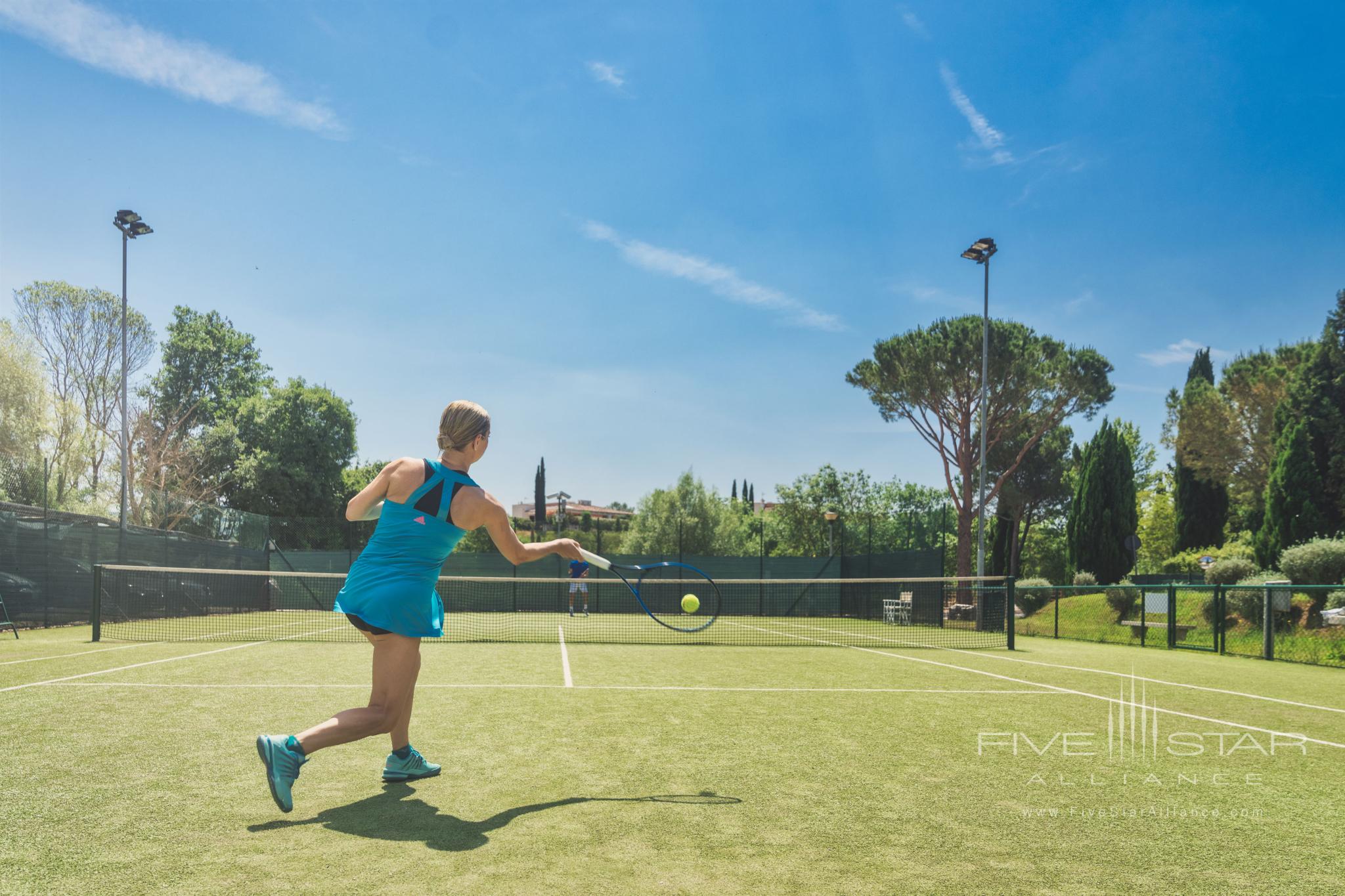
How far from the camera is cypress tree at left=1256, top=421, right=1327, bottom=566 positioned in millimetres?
23438

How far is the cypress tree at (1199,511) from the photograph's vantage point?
39188mm

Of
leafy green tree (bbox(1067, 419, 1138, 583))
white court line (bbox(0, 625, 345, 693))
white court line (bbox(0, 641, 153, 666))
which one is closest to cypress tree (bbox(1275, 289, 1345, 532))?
leafy green tree (bbox(1067, 419, 1138, 583))

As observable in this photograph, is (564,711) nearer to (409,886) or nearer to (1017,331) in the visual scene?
(409,886)

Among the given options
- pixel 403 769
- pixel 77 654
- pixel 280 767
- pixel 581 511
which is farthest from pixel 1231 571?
pixel 581 511

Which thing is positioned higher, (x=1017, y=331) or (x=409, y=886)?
(x=1017, y=331)

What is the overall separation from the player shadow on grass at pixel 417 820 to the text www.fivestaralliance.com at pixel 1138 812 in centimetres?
143

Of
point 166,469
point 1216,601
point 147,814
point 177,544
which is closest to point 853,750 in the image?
point 147,814

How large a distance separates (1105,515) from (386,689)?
131ft

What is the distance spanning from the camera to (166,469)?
38.0 meters

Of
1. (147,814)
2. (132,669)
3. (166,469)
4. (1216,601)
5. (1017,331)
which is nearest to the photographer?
(147,814)

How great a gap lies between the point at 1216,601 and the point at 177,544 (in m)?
21.7

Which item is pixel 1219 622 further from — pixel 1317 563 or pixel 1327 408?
pixel 1327 408

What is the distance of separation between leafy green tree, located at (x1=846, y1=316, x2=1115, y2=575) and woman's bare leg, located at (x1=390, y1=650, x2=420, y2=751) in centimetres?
2970

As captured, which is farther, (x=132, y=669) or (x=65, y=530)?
(x=65, y=530)
